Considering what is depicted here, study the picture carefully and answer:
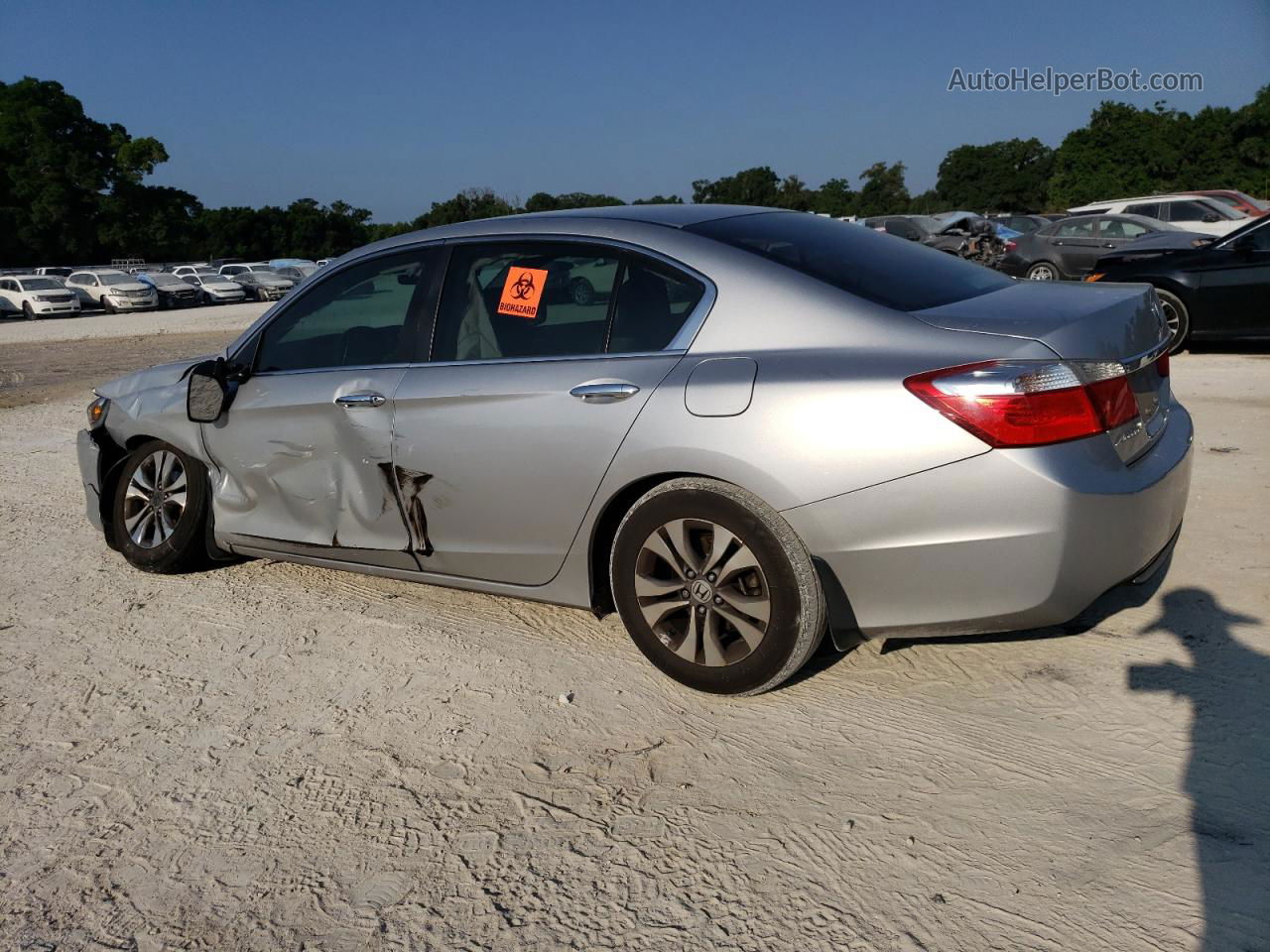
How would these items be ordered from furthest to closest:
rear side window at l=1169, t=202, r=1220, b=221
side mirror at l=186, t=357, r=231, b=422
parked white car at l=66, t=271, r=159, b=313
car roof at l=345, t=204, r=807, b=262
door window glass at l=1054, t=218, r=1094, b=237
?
parked white car at l=66, t=271, r=159, b=313
rear side window at l=1169, t=202, r=1220, b=221
door window glass at l=1054, t=218, r=1094, b=237
side mirror at l=186, t=357, r=231, b=422
car roof at l=345, t=204, r=807, b=262

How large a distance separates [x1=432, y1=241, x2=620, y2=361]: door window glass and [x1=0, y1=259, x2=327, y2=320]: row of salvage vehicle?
34266 millimetres

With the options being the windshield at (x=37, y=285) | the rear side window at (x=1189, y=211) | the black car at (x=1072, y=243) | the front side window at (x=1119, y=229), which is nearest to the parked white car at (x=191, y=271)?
the windshield at (x=37, y=285)

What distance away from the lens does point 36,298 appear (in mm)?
36312

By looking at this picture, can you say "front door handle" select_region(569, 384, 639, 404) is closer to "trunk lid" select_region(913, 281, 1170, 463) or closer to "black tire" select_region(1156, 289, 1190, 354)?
"trunk lid" select_region(913, 281, 1170, 463)

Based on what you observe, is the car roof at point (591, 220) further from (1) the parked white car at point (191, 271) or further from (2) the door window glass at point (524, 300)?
(1) the parked white car at point (191, 271)

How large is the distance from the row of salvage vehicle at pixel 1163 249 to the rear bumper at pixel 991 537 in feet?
21.4

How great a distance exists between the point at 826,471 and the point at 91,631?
317 cm

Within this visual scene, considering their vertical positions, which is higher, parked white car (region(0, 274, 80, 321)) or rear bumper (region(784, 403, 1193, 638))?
parked white car (region(0, 274, 80, 321))

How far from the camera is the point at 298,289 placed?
4.80 metres

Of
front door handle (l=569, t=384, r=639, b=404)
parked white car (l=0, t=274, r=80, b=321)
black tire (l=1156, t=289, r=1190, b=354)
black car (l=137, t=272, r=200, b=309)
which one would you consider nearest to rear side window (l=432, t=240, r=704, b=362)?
front door handle (l=569, t=384, r=639, b=404)

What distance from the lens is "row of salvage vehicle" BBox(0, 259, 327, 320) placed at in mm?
36688

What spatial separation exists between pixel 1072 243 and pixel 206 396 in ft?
57.7

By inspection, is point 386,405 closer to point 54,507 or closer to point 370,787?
point 370,787

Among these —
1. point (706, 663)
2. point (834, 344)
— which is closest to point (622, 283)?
point (834, 344)
